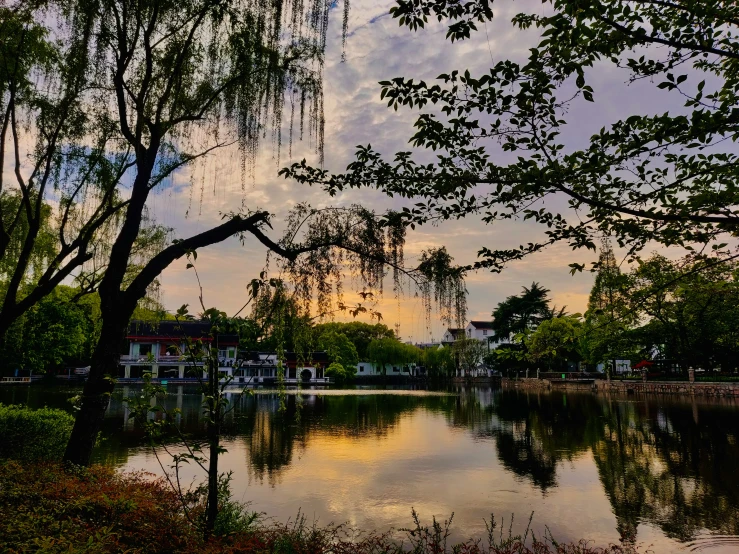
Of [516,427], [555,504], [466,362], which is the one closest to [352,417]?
[516,427]

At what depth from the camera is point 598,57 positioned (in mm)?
4898

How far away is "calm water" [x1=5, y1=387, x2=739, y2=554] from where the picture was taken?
9742 mm

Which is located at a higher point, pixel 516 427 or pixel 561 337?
pixel 561 337

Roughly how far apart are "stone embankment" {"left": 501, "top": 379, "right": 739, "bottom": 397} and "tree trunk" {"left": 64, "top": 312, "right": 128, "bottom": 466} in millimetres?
39149

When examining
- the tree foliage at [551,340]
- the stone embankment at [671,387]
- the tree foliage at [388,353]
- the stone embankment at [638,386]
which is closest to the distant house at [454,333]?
the tree foliage at [551,340]

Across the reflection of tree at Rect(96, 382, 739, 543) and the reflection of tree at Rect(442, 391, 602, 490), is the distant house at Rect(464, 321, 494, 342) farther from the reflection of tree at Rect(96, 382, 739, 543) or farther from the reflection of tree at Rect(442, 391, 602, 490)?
the reflection of tree at Rect(96, 382, 739, 543)

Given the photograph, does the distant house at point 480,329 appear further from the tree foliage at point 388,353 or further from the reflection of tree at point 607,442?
the reflection of tree at point 607,442

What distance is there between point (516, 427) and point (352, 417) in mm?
9354

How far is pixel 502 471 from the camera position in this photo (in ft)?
46.5

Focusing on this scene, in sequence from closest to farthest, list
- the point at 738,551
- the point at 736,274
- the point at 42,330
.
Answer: the point at 736,274
the point at 738,551
the point at 42,330

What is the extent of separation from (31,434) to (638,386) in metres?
45.1

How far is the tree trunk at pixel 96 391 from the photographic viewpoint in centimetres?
644

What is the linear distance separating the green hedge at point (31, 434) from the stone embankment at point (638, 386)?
3910cm

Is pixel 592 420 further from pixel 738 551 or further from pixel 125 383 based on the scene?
pixel 125 383
